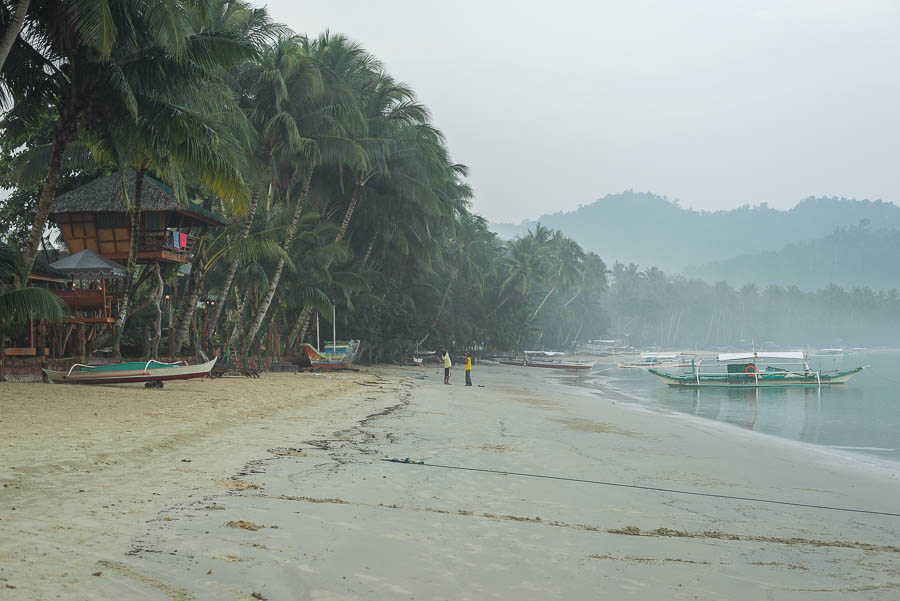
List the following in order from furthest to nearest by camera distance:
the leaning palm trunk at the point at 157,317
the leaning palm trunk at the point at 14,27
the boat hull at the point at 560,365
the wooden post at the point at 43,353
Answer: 1. the boat hull at the point at 560,365
2. the leaning palm trunk at the point at 157,317
3. the wooden post at the point at 43,353
4. the leaning palm trunk at the point at 14,27

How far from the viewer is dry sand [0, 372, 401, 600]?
4.15 metres

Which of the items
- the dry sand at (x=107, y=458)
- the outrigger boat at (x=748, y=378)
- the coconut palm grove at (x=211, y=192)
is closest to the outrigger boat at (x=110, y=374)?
the dry sand at (x=107, y=458)

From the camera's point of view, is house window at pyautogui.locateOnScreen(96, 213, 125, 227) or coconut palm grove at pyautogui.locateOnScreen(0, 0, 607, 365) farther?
house window at pyautogui.locateOnScreen(96, 213, 125, 227)

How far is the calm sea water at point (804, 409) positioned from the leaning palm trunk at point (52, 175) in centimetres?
1835

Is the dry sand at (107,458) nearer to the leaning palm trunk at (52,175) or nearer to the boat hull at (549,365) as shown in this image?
the leaning palm trunk at (52,175)

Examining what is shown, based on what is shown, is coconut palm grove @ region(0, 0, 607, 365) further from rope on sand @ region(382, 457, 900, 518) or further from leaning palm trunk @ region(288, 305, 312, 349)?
rope on sand @ region(382, 457, 900, 518)

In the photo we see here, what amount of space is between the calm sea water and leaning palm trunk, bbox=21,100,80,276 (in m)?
18.4

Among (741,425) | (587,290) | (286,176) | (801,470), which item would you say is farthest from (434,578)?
(587,290)

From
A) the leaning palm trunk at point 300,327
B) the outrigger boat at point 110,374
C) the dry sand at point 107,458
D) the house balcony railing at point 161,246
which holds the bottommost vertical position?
the dry sand at point 107,458

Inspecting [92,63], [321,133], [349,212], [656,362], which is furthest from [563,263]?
[92,63]

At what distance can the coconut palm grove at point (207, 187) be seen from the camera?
13.3 meters

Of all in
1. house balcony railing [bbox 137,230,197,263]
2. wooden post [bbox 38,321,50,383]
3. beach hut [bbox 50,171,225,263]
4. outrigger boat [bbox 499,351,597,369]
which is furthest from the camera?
outrigger boat [bbox 499,351,597,369]

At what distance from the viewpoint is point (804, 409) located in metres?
27.2

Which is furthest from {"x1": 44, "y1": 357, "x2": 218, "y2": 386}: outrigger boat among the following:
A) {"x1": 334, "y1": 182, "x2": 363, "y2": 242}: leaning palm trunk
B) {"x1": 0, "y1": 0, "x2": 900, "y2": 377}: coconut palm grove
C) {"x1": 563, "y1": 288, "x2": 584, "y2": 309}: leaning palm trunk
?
{"x1": 563, "y1": 288, "x2": 584, "y2": 309}: leaning palm trunk
